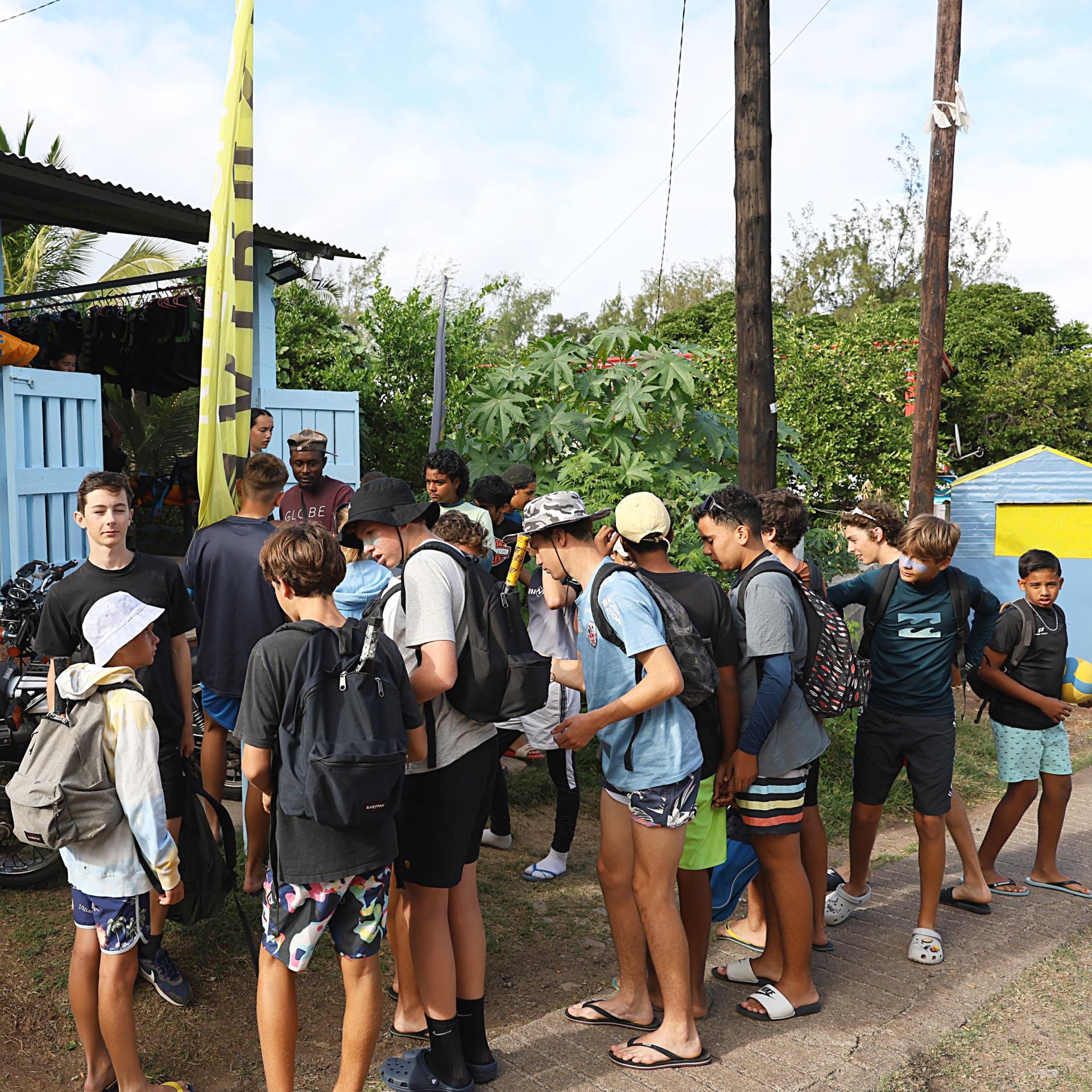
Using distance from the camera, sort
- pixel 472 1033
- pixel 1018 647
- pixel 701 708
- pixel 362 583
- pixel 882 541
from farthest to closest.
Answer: pixel 1018 647 < pixel 882 541 < pixel 362 583 < pixel 701 708 < pixel 472 1033

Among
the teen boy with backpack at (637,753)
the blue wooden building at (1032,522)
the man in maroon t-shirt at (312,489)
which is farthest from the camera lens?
the blue wooden building at (1032,522)

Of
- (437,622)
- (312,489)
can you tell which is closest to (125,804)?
(437,622)

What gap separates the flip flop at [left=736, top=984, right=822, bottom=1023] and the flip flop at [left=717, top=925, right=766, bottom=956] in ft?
1.56

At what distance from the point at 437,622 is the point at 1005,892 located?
3.76 metres

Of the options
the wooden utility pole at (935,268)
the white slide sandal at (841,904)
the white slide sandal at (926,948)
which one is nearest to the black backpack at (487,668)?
the white slide sandal at (926,948)

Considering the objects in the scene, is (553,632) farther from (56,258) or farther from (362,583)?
(56,258)

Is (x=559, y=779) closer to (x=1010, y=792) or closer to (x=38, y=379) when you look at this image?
(x=1010, y=792)

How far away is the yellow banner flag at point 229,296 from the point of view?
14.2 ft

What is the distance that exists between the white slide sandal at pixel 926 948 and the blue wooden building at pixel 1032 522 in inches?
340

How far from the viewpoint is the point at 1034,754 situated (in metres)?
5.09

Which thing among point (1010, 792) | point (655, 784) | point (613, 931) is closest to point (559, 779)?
point (613, 931)

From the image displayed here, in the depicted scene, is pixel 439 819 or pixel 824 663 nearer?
pixel 439 819

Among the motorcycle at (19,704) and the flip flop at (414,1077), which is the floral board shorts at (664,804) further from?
the motorcycle at (19,704)

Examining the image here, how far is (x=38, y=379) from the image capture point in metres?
5.90
